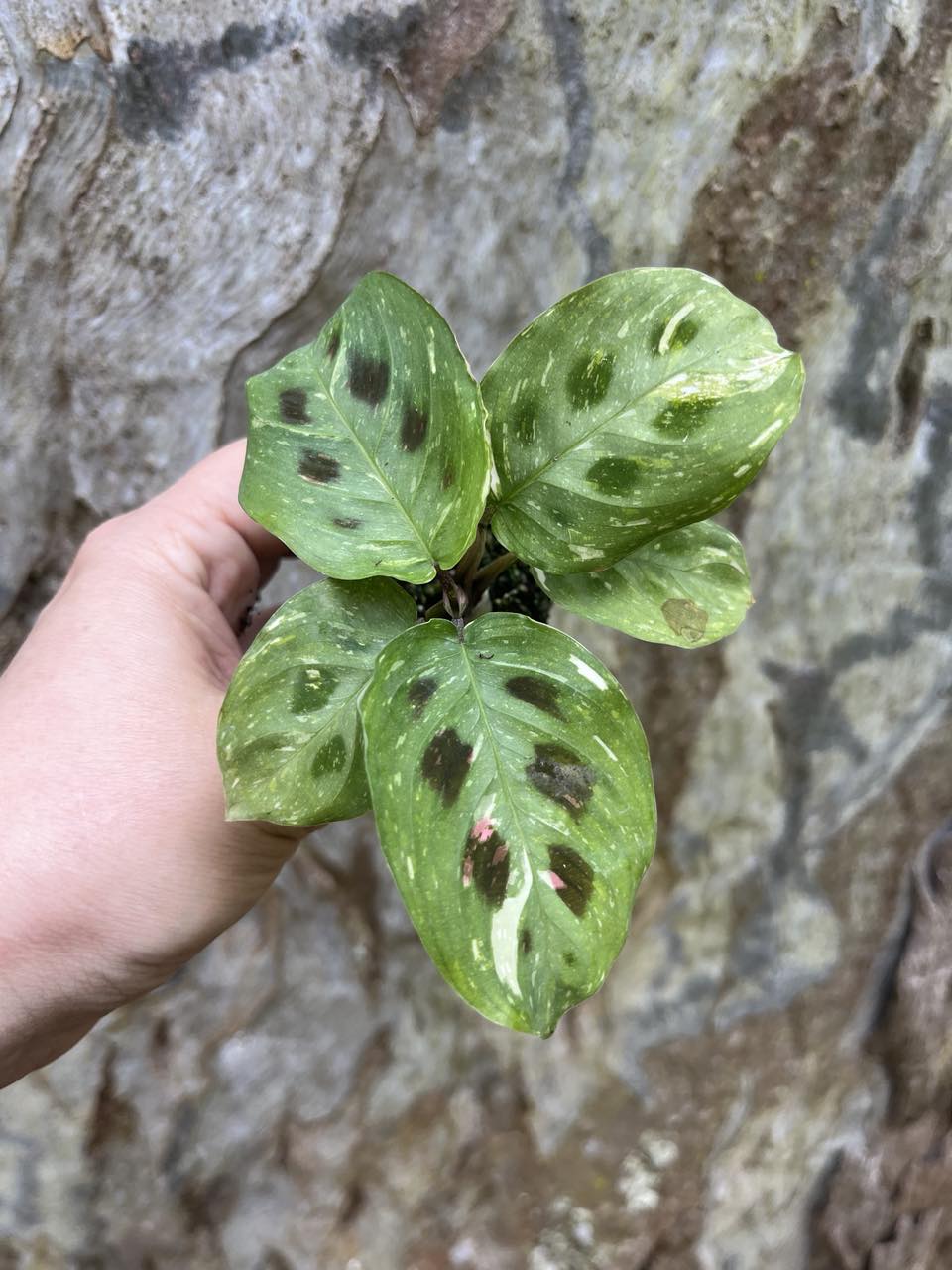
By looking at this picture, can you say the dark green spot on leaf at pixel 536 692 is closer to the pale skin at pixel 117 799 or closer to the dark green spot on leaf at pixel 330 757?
the dark green spot on leaf at pixel 330 757

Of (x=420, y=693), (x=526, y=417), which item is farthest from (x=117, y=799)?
(x=526, y=417)

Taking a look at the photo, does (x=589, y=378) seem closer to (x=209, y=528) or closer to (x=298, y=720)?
(x=298, y=720)

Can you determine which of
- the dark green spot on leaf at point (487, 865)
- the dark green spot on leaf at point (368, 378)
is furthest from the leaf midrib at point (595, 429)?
the dark green spot on leaf at point (487, 865)

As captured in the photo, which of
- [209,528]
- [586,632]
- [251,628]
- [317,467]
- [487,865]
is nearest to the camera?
[487,865]

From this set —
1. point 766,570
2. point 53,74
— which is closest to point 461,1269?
point 766,570

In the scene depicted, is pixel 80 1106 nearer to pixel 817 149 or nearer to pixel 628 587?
pixel 628 587
